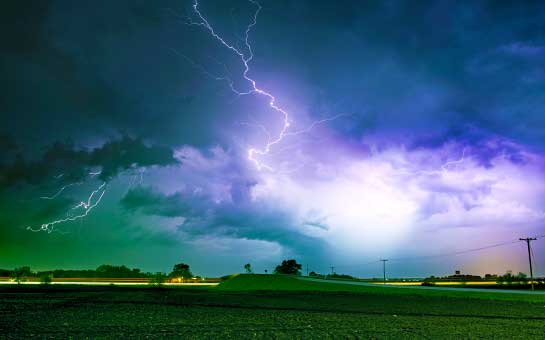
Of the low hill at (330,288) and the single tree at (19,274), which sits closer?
the low hill at (330,288)

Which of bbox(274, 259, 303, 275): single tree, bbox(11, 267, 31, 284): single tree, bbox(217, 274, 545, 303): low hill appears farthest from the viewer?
bbox(274, 259, 303, 275): single tree

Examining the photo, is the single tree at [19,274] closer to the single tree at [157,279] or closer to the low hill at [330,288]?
the single tree at [157,279]

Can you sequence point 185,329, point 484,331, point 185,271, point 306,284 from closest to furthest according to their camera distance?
point 185,329, point 484,331, point 306,284, point 185,271

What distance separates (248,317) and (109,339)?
20.2 feet

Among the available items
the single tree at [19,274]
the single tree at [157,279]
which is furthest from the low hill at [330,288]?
the single tree at [19,274]

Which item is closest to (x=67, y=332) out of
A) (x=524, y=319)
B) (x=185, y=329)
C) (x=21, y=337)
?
(x=21, y=337)

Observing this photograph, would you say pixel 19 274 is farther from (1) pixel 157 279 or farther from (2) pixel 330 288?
(2) pixel 330 288

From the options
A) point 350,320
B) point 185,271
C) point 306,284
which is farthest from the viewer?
point 185,271

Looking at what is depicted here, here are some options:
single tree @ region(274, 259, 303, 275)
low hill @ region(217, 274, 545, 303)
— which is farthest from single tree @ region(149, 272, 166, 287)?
single tree @ region(274, 259, 303, 275)

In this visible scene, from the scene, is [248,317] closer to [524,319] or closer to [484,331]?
[484,331]

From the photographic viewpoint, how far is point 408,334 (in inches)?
430

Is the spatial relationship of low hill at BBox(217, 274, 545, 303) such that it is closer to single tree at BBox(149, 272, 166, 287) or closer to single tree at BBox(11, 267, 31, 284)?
single tree at BBox(149, 272, 166, 287)

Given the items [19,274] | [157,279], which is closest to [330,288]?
[157,279]

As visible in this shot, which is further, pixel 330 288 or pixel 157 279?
pixel 157 279
